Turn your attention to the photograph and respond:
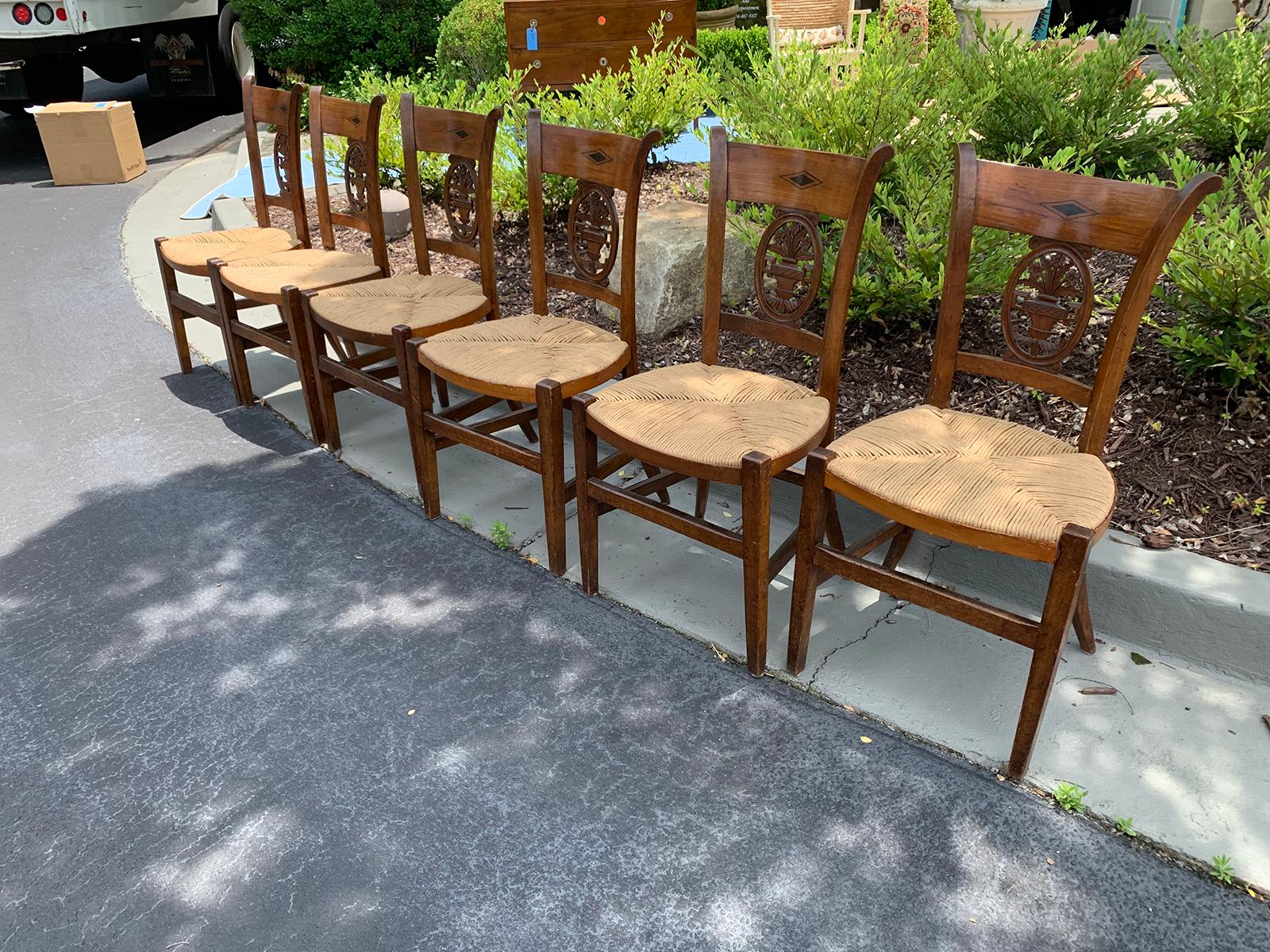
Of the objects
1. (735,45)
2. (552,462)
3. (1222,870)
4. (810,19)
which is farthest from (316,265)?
→ (735,45)

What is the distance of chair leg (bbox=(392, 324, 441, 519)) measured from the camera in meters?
3.26

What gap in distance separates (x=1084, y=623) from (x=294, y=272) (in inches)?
125

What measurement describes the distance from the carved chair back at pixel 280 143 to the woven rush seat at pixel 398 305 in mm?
848

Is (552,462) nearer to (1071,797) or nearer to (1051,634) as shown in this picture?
(1051,634)

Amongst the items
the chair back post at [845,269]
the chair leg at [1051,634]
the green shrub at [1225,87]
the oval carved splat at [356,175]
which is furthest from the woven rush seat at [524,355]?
the green shrub at [1225,87]

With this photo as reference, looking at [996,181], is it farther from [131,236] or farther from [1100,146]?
[131,236]

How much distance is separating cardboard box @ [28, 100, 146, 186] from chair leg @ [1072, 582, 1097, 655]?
8.46 m

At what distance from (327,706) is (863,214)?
75.4 inches

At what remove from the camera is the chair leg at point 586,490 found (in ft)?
9.20

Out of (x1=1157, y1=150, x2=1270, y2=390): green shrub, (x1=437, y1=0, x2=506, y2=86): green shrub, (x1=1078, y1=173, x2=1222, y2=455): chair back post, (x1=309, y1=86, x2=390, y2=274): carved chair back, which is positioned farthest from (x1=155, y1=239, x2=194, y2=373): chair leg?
(x1=437, y1=0, x2=506, y2=86): green shrub

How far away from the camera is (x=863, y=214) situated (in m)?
2.63

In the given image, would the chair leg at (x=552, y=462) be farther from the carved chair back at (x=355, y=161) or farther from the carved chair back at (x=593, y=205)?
the carved chair back at (x=355, y=161)

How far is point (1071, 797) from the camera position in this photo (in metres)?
2.20

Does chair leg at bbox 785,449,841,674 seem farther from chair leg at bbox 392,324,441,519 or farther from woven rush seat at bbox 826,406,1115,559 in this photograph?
chair leg at bbox 392,324,441,519
